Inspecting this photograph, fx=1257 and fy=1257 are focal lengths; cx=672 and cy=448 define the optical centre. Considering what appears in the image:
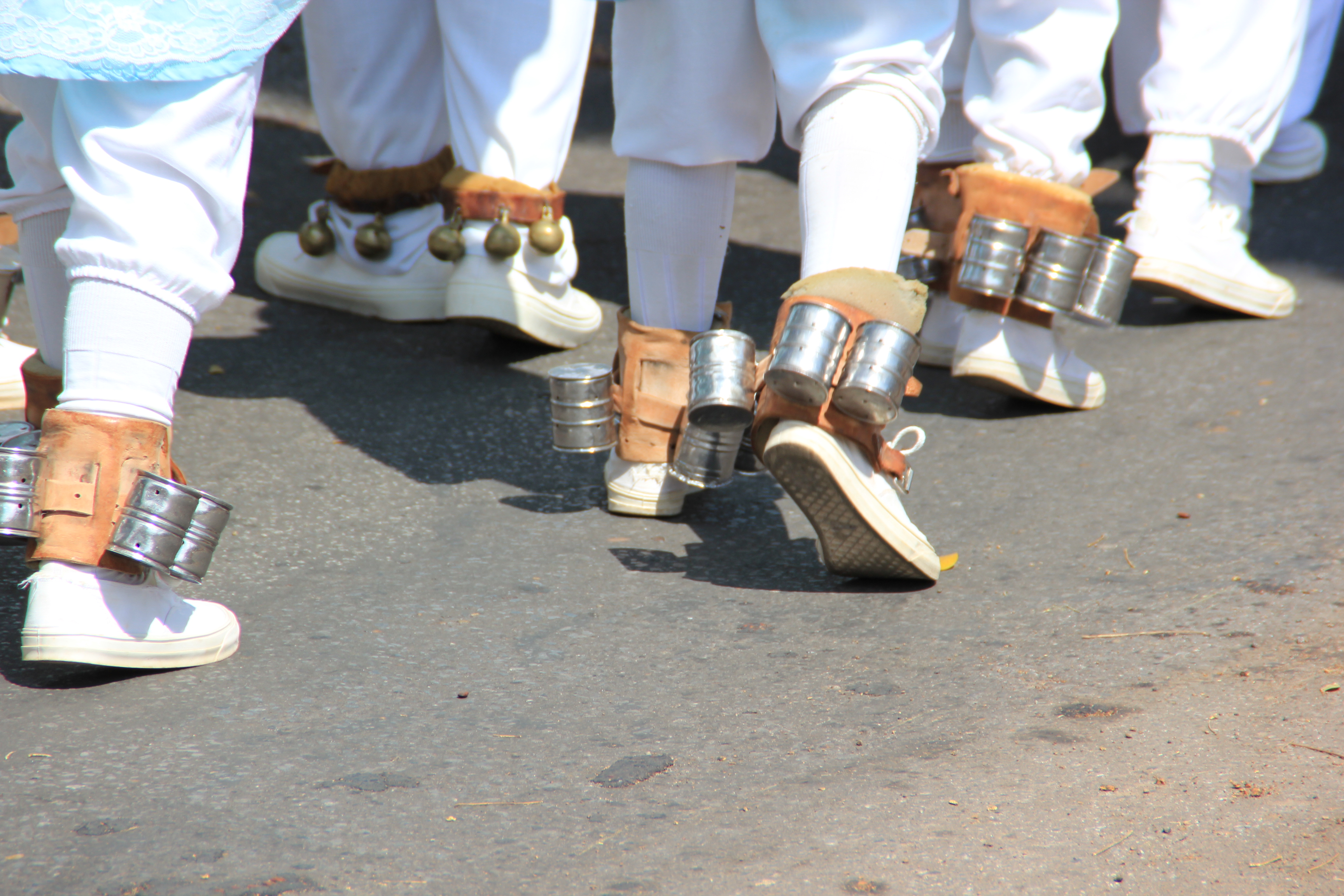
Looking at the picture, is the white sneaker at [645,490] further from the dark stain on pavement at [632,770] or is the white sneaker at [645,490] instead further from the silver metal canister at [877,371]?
the dark stain on pavement at [632,770]

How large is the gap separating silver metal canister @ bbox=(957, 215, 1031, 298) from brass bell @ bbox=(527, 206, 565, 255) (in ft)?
2.52

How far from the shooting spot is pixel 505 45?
7.70ft

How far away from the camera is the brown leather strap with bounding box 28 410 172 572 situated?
1218 mm

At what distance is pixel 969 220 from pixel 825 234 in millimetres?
744

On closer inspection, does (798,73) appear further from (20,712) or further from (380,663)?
(20,712)

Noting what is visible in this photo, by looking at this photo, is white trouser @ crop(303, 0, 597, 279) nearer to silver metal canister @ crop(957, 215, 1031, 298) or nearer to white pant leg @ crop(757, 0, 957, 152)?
silver metal canister @ crop(957, 215, 1031, 298)

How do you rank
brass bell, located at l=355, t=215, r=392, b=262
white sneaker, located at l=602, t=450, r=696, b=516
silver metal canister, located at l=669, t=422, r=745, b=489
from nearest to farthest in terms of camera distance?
silver metal canister, located at l=669, t=422, r=745, b=489, white sneaker, located at l=602, t=450, r=696, b=516, brass bell, located at l=355, t=215, r=392, b=262

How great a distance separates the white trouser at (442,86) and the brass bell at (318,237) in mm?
29

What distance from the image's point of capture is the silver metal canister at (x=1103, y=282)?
220cm

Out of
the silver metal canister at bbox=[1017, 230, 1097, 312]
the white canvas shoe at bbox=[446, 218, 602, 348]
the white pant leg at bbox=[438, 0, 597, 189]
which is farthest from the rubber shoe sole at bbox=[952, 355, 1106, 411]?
the white pant leg at bbox=[438, 0, 597, 189]

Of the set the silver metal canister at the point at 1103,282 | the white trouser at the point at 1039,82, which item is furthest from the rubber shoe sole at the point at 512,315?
the silver metal canister at the point at 1103,282

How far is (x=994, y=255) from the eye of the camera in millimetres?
2129

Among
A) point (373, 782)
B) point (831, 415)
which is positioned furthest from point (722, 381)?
point (373, 782)

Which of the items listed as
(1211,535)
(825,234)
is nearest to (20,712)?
(825,234)
